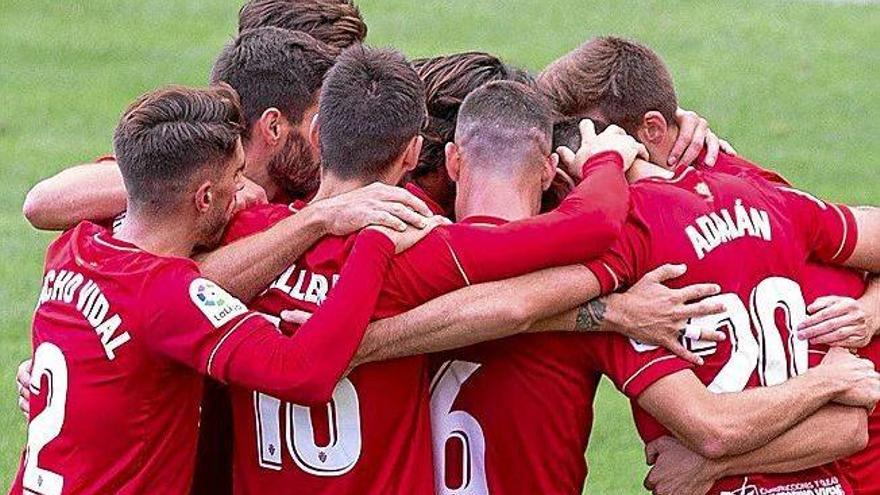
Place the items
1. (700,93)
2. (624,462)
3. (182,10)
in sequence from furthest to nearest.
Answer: (182,10) → (700,93) → (624,462)

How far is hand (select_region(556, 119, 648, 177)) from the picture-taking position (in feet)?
16.7

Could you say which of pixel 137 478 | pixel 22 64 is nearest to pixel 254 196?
pixel 137 478

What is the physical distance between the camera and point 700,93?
18.1 m

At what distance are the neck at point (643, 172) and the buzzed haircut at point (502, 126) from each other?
309 millimetres

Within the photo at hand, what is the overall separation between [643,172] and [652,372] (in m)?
0.62

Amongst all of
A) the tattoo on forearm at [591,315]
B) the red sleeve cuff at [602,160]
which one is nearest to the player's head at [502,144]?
the red sleeve cuff at [602,160]

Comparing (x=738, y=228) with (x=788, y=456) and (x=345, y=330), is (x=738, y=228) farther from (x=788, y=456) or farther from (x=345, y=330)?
(x=345, y=330)

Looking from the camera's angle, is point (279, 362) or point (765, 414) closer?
point (279, 362)

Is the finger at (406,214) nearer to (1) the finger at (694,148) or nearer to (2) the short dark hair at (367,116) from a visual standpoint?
(2) the short dark hair at (367,116)

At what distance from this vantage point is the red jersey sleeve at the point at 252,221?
4902 mm

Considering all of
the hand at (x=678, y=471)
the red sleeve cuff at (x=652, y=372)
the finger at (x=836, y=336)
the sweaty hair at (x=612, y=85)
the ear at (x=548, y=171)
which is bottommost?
the hand at (x=678, y=471)

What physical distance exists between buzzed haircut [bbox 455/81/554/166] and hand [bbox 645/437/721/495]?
88 cm

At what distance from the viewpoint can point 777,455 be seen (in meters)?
4.96

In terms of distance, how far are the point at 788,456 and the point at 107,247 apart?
1.91 meters
